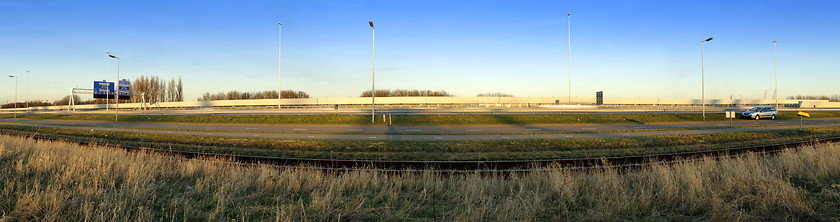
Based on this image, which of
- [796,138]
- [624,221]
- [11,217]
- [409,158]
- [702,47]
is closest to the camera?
[11,217]

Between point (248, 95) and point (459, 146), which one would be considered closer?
point (459, 146)

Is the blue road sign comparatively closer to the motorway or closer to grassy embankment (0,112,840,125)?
grassy embankment (0,112,840,125)

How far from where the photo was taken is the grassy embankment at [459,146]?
49.9 feet

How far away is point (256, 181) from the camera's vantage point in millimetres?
6734

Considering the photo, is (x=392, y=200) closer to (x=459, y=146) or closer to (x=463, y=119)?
(x=459, y=146)

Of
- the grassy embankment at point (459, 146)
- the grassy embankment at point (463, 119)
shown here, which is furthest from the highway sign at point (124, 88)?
the grassy embankment at point (459, 146)

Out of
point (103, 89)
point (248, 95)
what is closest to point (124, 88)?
point (103, 89)

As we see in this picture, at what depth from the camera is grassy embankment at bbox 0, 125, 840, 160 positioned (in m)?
15.2

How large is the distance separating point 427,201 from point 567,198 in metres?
2.30

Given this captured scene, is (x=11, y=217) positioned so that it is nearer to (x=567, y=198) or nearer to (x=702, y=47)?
(x=567, y=198)

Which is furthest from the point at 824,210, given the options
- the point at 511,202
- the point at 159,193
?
the point at 159,193

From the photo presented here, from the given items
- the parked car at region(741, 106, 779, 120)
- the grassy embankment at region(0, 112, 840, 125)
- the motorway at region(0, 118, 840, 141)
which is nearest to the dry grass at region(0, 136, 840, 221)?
the motorway at region(0, 118, 840, 141)

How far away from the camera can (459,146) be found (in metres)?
17.8

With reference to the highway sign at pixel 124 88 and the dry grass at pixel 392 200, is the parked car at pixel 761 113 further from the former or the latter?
the highway sign at pixel 124 88
